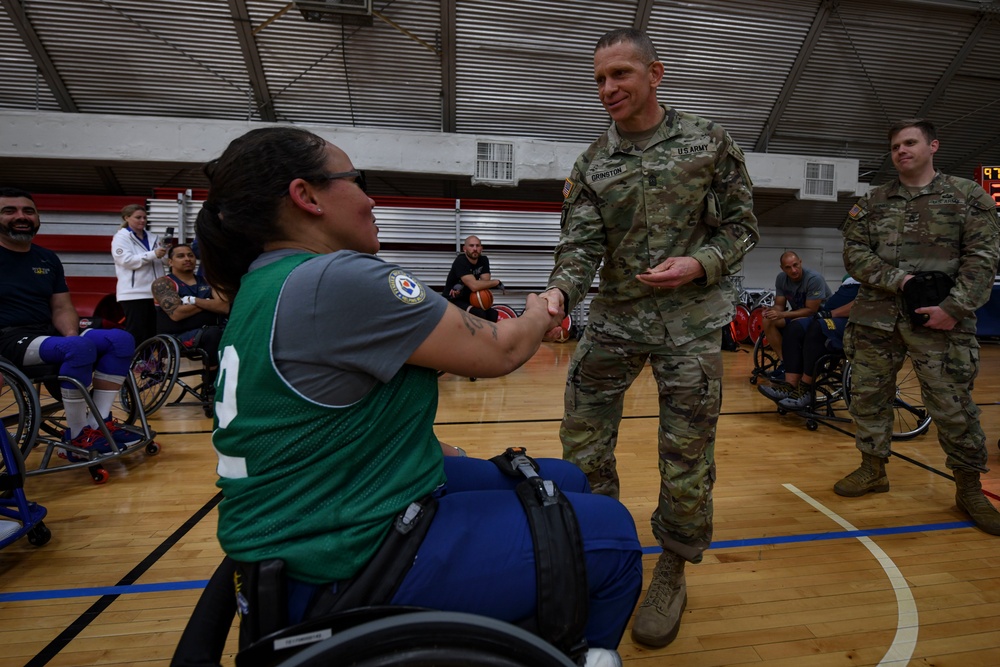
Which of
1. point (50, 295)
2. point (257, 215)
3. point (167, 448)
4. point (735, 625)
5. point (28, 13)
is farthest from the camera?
point (28, 13)

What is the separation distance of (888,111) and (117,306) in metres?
12.4

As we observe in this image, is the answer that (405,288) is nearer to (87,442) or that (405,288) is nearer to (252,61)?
(87,442)

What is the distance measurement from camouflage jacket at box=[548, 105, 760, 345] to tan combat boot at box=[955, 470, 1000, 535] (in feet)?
5.54

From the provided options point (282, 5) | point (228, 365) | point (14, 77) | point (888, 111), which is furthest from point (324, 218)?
point (888, 111)

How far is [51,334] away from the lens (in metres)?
2.98

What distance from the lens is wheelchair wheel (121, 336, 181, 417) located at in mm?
3848

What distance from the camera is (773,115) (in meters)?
8.75

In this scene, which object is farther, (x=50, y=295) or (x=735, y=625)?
(x=50, y=295)

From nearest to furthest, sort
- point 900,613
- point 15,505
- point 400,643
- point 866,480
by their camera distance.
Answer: point 400,643 < point 900,613 < point 15,505 < point 866,480

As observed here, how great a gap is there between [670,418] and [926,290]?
60.5 inches

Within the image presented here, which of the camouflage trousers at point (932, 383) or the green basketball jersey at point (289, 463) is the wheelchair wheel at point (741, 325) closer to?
the camouflage trousers at point (932, 383)

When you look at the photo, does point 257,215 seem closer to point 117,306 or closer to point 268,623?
point 268,623

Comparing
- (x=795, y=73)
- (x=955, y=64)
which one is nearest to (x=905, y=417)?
(x=795, y=73)

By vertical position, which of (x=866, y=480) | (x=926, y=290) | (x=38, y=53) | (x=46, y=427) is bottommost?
(x=866, y=480)
